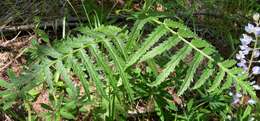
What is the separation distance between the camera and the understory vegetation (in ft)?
6.88

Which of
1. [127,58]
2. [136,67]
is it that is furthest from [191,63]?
[136,67]

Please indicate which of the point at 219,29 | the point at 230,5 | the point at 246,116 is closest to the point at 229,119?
the point at 246,116

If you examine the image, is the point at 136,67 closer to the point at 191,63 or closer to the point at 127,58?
the point at 127,58

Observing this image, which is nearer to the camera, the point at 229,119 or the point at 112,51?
the point at 112,51

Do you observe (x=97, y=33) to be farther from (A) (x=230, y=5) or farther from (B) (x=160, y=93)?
(A) (x=230, y=5)

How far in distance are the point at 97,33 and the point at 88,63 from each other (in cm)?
24

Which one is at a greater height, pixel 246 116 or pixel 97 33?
pixel 97 33

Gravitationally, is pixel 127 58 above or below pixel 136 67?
above

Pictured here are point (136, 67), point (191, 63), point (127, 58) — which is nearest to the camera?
point (191, 63)

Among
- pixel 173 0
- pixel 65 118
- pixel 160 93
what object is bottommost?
pixel 65 118

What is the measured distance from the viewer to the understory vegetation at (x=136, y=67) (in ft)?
6.88

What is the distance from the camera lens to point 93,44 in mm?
2229

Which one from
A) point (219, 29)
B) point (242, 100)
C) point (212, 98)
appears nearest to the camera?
point (242, 100)

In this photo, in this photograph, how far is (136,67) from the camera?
9.43 feet
